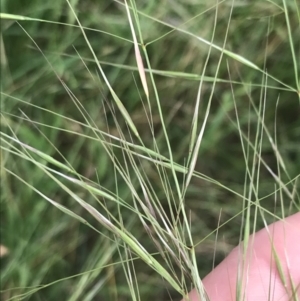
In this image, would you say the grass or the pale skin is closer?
the pale skin

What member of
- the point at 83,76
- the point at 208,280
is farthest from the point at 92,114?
the point at 208,280

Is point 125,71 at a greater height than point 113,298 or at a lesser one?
greater

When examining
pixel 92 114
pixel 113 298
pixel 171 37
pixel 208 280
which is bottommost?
pixel 113 298

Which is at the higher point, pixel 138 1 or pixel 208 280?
pixel 138 1

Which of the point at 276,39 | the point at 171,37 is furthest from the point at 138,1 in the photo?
the point at 276,39

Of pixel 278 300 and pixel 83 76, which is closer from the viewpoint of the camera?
pixel 278 300

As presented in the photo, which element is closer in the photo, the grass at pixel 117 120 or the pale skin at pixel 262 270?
the pale skin at pixel 262 270

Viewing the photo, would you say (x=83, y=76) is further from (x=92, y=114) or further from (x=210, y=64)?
(x=210, y=64)

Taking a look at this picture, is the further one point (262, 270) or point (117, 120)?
point (117, 120)

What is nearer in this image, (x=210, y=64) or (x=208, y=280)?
(x=208, y=280)

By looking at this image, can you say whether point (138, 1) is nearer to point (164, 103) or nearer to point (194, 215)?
point (164, 103)
